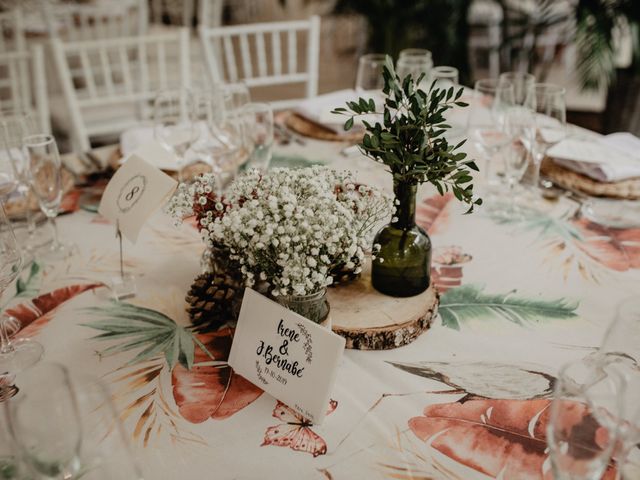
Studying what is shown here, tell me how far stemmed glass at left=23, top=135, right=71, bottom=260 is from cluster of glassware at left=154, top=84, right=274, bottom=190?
0.29m

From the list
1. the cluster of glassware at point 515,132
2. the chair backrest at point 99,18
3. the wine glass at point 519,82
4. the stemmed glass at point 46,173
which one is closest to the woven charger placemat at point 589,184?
the cluster of glassware at point 515,132

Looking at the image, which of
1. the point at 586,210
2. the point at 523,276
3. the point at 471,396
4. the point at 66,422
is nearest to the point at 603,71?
the point at 586,210

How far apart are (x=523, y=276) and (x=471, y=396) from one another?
375 millimetres

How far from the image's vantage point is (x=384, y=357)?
962 millimetres

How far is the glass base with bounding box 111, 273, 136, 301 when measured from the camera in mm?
1141

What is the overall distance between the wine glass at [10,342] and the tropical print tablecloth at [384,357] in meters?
0.03

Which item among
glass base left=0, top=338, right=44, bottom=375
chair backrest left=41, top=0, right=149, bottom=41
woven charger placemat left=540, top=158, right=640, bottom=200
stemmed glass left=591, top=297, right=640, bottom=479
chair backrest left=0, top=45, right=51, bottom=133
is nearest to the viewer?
stemmed glass left=591, top=297, right=640, bottom=479

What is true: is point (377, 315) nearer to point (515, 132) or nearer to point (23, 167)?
point (515, 132)

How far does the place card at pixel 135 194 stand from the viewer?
3.41 feet

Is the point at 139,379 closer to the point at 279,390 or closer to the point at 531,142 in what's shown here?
→ the point at 279,390

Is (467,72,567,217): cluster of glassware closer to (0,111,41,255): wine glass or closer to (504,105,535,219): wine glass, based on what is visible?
(504,105,535,219): wine glass

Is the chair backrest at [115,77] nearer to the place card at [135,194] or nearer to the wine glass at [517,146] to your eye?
the place card at [135,194]

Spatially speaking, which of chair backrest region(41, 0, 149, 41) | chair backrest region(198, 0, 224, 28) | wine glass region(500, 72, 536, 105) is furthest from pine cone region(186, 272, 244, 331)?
chair backrest region(198, 0, 224, 28)

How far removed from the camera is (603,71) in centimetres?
304
